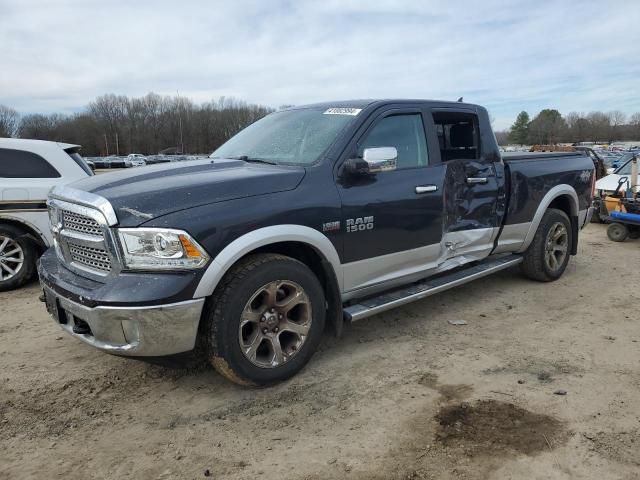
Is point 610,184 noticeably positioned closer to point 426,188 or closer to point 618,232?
point 618,232

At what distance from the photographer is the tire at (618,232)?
8.75 metres

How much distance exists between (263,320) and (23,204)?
4363 millimetres

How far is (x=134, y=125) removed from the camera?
347 ft

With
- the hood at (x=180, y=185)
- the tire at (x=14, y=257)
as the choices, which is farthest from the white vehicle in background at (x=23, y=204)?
the hood at (x=180, y=185)

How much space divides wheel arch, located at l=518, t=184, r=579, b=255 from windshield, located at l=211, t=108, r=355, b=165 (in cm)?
285

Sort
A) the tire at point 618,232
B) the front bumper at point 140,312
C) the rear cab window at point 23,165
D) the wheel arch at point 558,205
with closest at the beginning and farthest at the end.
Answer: the front bumper at point 140,312 < the wheel arch at point 558,205 < the rear cab window at point 23,165 < the tire at point 618,232

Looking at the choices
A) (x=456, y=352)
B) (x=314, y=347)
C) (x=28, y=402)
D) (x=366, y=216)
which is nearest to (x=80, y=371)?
(x=28, y=402)

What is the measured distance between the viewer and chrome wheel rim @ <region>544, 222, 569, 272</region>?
5.85 metres

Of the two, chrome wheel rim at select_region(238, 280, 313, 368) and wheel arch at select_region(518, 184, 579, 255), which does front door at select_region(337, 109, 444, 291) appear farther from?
wheel arch at select_region(518, 184, 579, 255)

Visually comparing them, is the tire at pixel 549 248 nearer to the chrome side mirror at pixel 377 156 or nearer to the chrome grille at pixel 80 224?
the chrome side mirror at pixel 377 156

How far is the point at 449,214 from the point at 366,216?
3.63 feet

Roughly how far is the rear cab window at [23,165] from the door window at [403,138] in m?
4.44

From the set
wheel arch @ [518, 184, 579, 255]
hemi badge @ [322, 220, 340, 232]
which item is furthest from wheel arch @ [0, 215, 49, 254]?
wheel arch @ [518, 184, 579, 255]

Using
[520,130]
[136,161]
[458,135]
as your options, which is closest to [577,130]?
[520,130]
